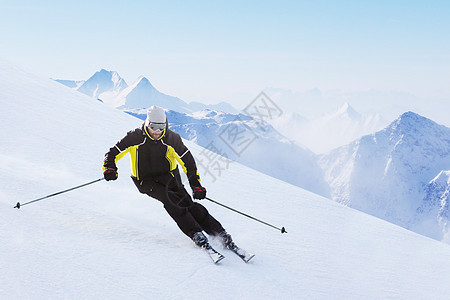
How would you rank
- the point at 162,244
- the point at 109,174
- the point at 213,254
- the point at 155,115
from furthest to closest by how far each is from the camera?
the point at 109,174, the point at 155,115, the point at 162,244, the point at 213,254

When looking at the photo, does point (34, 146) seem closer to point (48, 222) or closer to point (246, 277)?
point (48, 222)

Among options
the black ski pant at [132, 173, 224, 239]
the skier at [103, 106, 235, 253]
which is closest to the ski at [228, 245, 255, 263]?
the skier at [103, 106, 235, 253]

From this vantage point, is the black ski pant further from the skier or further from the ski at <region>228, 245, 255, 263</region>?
the ski at <region>228, 245, 255, 263</region>

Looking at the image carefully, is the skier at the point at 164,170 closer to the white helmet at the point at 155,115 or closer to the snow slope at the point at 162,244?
the white helmet at the point at 155,115

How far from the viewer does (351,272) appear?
4496 millimetres

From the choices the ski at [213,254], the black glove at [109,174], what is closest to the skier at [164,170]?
the black glove at [109,174]

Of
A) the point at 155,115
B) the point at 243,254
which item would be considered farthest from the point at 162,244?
the point at 155,115

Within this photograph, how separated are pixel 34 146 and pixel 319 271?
573 cm

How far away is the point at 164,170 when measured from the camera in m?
4.53

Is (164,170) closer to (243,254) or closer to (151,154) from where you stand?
(151,154)

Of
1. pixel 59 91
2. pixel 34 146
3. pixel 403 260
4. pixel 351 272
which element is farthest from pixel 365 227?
pixel 59 91

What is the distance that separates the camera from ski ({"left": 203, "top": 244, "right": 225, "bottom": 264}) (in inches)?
146

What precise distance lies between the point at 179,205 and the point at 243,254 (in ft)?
3.09

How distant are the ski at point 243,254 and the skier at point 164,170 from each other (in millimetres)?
48
